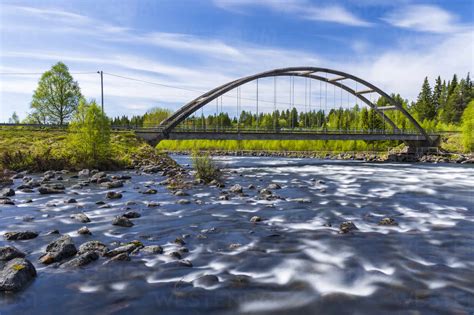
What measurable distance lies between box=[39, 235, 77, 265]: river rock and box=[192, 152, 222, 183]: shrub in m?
17.1

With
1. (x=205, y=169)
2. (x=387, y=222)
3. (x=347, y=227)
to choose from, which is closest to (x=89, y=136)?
(x=205, y=169)

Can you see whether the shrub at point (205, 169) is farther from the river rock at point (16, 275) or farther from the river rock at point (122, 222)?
the river rock at point (16, 275)

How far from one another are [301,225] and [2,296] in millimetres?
10902

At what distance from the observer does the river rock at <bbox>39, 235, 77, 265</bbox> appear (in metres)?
10.5

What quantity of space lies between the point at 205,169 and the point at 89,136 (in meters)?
14.7

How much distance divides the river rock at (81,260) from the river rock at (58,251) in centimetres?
47

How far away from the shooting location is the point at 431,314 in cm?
782

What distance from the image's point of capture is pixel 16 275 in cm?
893

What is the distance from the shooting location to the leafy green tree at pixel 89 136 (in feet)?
119

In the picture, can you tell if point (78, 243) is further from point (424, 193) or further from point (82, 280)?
point (424, 193)

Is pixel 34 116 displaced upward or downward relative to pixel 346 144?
upward

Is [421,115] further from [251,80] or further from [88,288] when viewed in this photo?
[88,288]

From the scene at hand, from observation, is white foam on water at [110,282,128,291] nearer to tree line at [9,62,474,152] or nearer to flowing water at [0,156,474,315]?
flowing water at [0,156,474,315]

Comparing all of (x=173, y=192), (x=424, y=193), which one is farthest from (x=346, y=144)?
(x=173, y=192)
